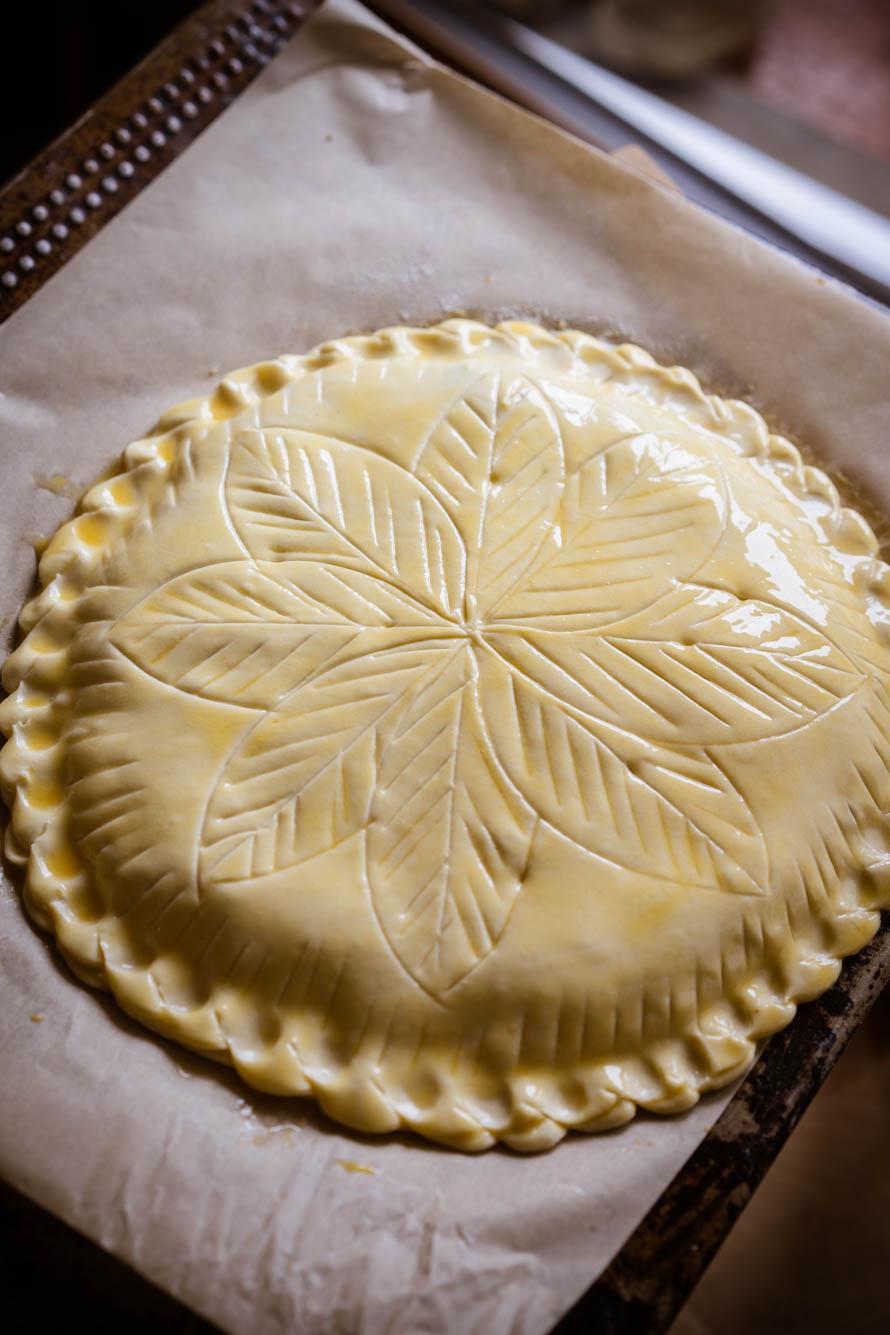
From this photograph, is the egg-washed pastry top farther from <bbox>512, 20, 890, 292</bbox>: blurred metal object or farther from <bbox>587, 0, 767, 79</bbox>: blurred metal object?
<bbox>587, 0, 767, 79</bbox>: blurred metal object

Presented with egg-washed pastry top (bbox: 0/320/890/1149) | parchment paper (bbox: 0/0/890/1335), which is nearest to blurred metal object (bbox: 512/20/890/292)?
parchment paper (bbox: 0/0/890/1335)

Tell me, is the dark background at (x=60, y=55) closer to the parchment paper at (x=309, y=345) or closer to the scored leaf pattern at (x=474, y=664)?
the parchment paper at (x=309, y=345)

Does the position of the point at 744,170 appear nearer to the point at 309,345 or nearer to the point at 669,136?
the point at 669,136

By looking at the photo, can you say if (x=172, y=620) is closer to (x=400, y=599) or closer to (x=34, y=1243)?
(x=400, y=599)

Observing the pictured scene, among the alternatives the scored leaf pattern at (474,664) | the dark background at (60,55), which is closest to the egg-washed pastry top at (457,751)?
the scored leaf pattern at (474,664)

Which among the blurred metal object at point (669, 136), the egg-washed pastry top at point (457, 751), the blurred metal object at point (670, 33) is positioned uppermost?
the blurred metal object at point (670, 33)

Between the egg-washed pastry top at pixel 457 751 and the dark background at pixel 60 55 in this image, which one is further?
the dark background at pixel 60 55

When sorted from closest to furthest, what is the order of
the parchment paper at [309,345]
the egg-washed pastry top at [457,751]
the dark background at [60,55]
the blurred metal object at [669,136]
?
the parchment paper at [309,345], the egg-washed pastry top at [457,751], the blurred metal object at [669,136], the dark background at [60,55]

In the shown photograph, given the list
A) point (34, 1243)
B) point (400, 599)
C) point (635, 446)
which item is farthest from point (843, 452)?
point (34, 1243)
